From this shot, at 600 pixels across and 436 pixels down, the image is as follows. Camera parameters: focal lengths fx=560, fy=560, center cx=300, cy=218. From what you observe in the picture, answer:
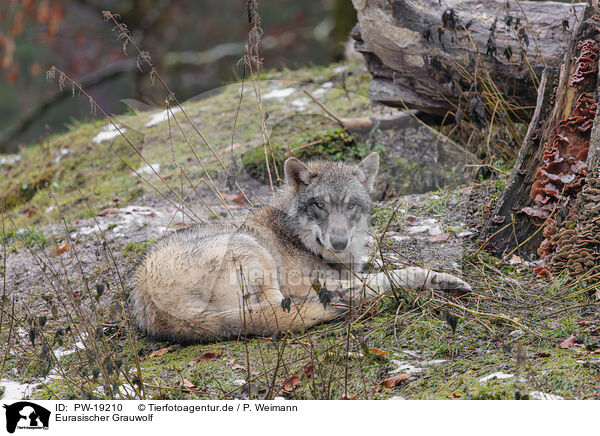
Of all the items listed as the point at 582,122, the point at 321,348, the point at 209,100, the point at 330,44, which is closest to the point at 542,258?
the point at 582,122

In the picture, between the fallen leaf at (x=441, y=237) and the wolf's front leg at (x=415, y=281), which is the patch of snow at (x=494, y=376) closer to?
the wolf's front leg at (x=415, y=281)

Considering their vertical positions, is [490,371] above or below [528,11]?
→ below

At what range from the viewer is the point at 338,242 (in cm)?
452

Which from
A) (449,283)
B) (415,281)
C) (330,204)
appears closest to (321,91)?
(330,204)

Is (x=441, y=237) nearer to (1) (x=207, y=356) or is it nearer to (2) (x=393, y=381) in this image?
(2) (x=393, y=381)

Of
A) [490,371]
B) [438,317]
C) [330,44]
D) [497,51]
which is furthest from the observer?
[330,44]

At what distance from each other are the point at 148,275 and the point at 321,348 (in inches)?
62.7

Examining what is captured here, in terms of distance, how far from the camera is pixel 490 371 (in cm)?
338

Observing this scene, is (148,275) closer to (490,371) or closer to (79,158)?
(490,371)

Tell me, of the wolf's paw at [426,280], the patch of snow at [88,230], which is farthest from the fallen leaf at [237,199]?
the wolf's paw at [426,280]

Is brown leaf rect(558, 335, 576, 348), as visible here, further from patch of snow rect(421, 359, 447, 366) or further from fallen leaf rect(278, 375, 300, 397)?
fallen leaf rect(278, 375, 300, 397)

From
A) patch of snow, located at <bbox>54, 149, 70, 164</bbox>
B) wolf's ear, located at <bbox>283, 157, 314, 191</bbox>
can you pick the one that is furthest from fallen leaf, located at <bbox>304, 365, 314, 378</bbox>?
patch of snow, located at <bbox>54, 149, 70, 164</bbox>

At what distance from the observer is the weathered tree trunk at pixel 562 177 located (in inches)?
171
